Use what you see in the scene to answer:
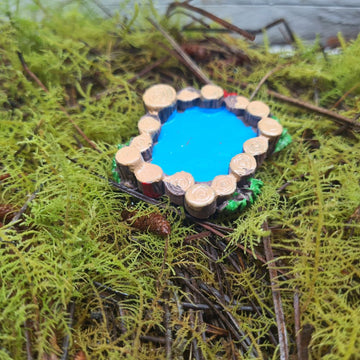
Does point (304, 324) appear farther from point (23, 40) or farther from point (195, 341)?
point (23, 40)

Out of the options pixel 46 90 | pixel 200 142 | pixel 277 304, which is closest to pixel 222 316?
pixel 277 304

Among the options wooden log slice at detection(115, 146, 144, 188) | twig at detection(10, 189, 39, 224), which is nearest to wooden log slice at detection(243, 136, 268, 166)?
wooden log slice at detection(115, 146, 144, 188)

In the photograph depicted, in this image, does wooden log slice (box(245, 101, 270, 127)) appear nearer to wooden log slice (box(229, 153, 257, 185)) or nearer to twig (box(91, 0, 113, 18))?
wooden log slice (box(229, 153, 257, 185))

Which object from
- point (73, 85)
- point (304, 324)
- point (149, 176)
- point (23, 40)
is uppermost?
point (23, 40)

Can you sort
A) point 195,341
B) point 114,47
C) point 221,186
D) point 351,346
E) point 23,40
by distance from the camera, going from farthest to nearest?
1. point 114,47
2. point 23,40
3. point 221,186
4. point 195,341
5. point 351,346

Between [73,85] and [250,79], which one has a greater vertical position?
[73,85]

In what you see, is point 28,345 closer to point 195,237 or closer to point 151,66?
point 195,237

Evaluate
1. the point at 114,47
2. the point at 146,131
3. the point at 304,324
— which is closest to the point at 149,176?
the point at 146,131

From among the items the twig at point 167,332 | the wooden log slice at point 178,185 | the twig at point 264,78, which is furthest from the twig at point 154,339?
the twig at point 264,78
